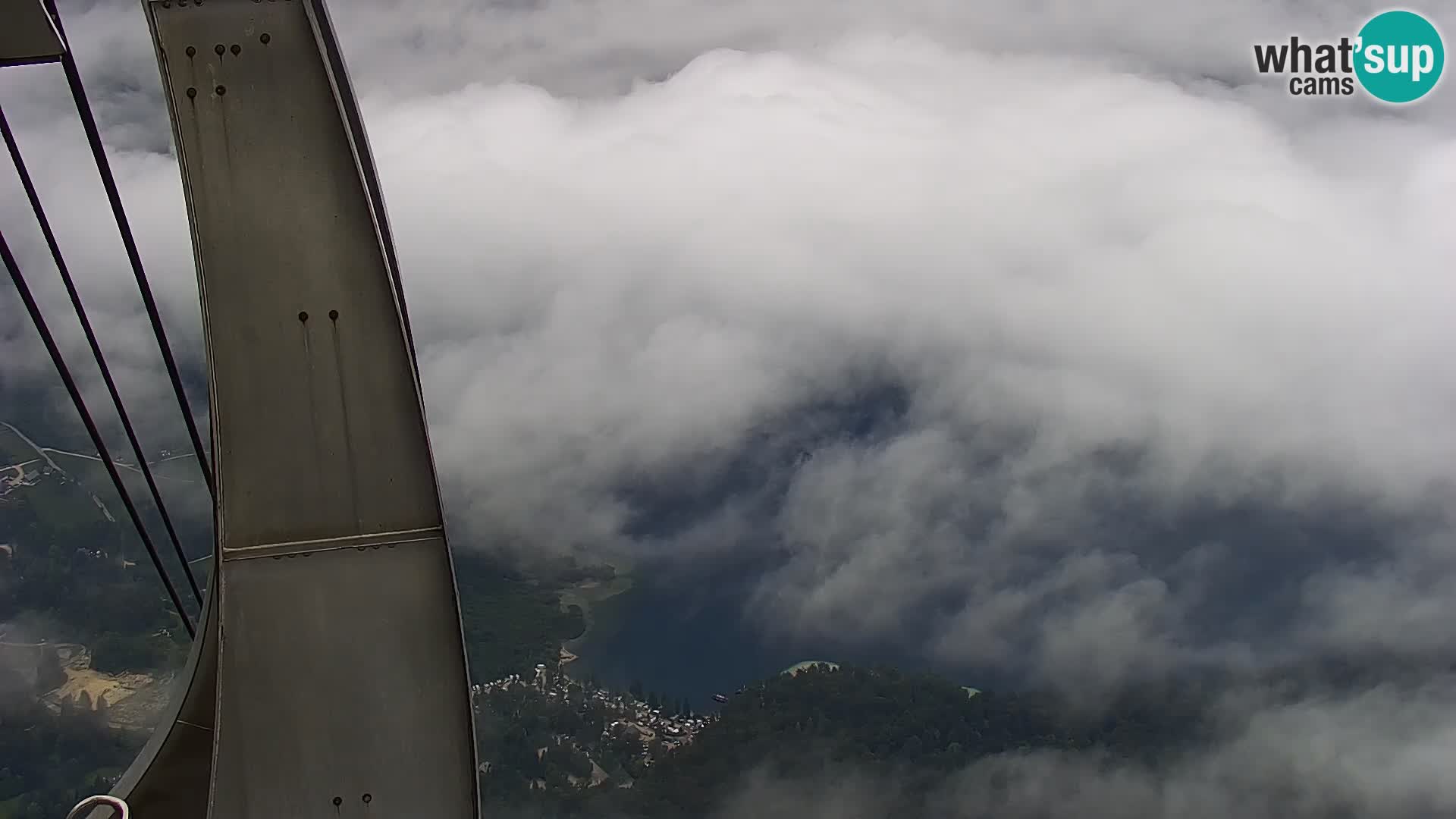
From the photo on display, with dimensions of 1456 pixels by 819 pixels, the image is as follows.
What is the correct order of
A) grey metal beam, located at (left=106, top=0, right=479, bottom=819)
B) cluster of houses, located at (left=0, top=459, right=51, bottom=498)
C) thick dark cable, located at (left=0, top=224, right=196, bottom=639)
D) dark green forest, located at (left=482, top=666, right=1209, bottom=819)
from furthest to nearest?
dark green forest, located at (left=482, top=666, right=1209, bottom=819), cluster of houses, located at (left=0, top=459, right=51, bottom=498), grey metal beam, located at (left=106, top=0, right=479, bottom=819), thick dark cable, located at (left=0, top=224, right=196, bottom=639)

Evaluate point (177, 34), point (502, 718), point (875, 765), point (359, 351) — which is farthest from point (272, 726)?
point (875, 765)

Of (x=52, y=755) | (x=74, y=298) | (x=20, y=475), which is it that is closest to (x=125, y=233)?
(x=74, y=298)

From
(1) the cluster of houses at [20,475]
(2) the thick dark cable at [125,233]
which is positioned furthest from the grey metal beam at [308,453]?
(1) the cluster of houses at [20,475]

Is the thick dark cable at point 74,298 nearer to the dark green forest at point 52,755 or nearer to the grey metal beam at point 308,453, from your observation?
the grey metal beam at point 308,453

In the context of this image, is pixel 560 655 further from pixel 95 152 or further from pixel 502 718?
pixel 95 152

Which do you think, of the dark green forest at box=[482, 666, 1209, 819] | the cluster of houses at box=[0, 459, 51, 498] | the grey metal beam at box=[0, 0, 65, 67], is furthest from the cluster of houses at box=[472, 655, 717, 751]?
the grey metal beam at box=[0, 0, 65, 67]

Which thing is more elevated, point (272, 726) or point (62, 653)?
point (62, 653)

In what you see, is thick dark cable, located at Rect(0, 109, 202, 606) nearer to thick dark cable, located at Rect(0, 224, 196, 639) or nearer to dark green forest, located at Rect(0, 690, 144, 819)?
thick dark cable, located at Rect(0, 224, 196, 639)
